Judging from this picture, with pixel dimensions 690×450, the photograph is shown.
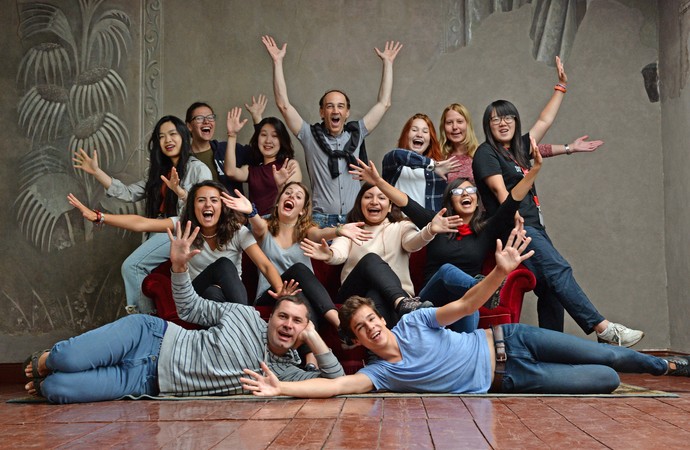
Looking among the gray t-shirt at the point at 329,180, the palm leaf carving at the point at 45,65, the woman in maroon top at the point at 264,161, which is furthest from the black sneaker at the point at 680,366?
the palm leaf carving at the point at 45,65

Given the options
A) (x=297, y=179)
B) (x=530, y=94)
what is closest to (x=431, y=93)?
(x=530, y=94)

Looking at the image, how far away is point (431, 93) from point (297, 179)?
4.84ft

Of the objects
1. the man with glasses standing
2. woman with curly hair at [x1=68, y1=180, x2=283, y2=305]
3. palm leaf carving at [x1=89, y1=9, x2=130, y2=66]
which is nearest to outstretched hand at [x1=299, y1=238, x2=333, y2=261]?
woman with curly hair at [x1=68, y1=180, x2=283, y2=305]

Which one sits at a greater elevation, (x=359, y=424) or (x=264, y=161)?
(x=264, y=161)

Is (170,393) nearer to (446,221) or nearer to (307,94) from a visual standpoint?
(446,221)

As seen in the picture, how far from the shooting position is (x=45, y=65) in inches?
263

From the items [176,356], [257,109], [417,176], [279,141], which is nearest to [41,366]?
[176,356]

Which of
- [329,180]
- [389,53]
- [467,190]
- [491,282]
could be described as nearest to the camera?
[491,282]

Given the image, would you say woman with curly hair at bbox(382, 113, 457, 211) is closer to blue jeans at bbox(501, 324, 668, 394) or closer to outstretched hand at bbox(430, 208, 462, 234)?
outstretched hand at bbox(430, 208, 462, 234)

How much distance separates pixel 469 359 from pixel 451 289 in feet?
1.95

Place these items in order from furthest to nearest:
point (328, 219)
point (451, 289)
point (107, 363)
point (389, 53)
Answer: point (389, 53) < point (328, 219) < point (451, 289) < point (107, 363)

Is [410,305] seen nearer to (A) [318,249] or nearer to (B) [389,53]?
(A) [318,249]

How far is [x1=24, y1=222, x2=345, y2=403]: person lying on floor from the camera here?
3.89 m

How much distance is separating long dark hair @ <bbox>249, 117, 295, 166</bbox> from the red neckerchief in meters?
1.55
